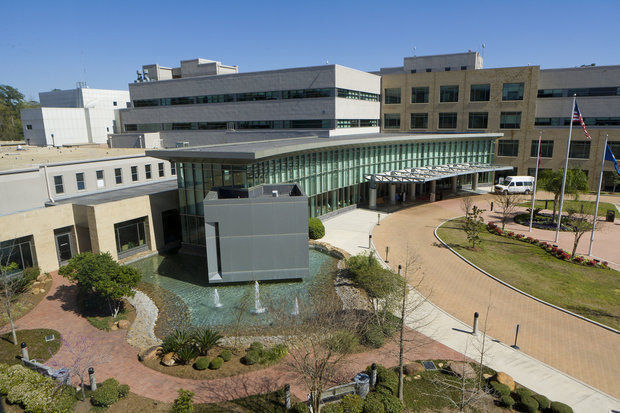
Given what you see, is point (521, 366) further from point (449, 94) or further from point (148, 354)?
point (449, 94)

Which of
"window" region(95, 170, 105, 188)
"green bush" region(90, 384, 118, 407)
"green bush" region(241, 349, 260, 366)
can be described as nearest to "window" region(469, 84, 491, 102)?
→ "window" region(95, 170, 105, 188)

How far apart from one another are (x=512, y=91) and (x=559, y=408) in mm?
57085

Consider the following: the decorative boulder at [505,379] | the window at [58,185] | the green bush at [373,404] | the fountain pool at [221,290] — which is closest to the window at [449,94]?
the fountain pool at [221,290]

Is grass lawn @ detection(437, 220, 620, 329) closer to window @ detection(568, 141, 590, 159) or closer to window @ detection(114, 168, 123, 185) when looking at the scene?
window @ detection(114, 168, 123, 185)

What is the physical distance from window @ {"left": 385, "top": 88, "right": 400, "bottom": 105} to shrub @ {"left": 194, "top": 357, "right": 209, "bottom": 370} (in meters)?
59.6

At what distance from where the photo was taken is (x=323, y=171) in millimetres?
38938

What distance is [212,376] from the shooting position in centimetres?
1625

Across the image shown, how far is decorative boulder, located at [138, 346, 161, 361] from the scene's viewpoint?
684 inches

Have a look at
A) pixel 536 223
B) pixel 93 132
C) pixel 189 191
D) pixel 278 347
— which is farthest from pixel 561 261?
pixel 93 132

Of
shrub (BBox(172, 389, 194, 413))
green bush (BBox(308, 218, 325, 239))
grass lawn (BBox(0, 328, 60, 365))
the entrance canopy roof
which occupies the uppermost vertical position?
the entrance canopy roof

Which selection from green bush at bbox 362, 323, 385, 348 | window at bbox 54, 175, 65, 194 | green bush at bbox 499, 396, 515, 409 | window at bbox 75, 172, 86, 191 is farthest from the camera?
window at bbox 75, 172, 86, 191

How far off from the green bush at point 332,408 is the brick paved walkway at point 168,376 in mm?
1574

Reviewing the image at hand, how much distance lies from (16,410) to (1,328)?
820 centimetres

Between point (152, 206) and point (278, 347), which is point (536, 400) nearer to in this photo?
point (278, 347)
